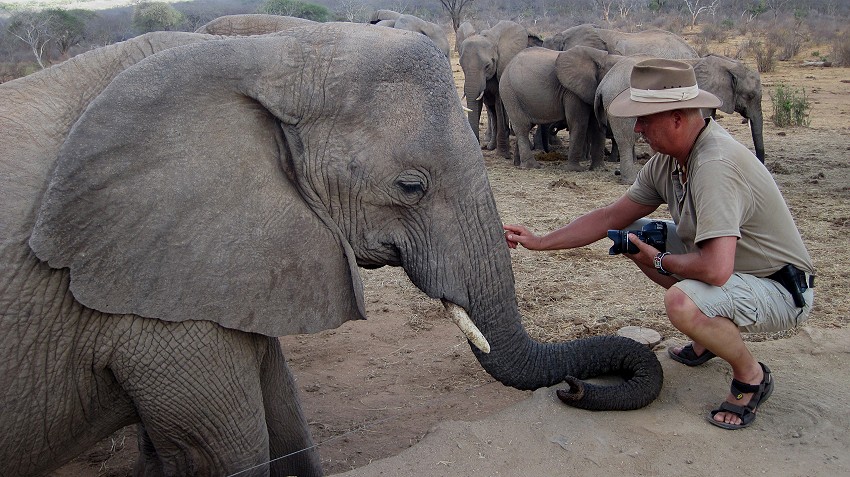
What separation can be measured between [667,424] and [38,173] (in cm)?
229

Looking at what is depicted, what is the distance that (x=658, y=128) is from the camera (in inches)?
128

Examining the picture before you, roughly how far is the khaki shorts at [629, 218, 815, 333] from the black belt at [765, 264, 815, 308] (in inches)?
0.8

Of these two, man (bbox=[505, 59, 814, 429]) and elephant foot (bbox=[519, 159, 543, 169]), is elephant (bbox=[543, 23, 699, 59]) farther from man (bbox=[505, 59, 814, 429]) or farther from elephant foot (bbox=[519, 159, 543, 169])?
man (bbox=[505, 59, 814, 429])

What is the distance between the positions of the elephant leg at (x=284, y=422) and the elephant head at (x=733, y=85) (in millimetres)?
7354

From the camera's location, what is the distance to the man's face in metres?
3.23

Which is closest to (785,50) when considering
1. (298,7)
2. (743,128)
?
(743,128)

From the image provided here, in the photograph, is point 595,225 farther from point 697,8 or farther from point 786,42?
point 697,8

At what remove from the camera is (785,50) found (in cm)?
2191

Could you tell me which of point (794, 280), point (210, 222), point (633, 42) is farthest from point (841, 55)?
point (210, 222)

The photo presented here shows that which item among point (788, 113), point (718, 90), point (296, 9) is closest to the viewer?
point (718, 90)

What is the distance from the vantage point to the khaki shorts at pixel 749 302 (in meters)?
3.19

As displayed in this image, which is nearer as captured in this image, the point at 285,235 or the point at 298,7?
the point at 285,235

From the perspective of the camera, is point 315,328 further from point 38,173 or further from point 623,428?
point 623,428

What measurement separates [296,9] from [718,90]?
27479 mm
